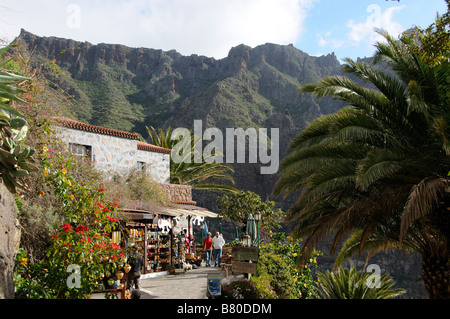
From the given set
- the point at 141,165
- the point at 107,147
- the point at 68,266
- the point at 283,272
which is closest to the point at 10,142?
the point at 68,266

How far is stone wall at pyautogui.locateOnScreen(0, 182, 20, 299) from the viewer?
5.71 metres

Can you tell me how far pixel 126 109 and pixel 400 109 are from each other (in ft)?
215

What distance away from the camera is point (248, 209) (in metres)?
23.0

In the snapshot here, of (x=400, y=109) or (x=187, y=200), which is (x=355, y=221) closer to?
(x=400, y=109)

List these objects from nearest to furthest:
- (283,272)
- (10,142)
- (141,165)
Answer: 1. (10,142)
2. (283,272)
3. (141,165)

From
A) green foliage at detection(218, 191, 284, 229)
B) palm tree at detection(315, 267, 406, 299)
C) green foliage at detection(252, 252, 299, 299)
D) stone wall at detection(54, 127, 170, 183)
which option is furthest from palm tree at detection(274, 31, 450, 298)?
stone wall at detection(54, 127, 170, 183)

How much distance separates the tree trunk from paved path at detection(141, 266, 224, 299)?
5.40 meters

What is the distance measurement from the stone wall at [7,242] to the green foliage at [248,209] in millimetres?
16305

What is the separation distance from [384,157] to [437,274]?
133 inches

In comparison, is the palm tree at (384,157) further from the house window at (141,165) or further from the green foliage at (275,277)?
the house window at (141,165)

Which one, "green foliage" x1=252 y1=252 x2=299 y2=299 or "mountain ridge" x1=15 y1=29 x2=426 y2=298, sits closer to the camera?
"green foliage" x1=252 y1=252 x2=299 y2=299

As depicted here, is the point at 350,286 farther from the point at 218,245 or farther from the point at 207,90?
the point at 207,90

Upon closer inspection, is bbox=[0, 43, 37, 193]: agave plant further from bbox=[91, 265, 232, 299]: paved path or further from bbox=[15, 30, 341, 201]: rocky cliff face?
bbox=[15, 30, 341, 201]: rocky cliff face
